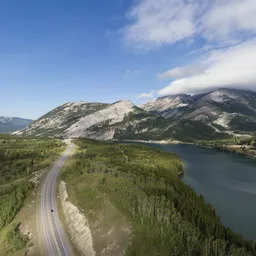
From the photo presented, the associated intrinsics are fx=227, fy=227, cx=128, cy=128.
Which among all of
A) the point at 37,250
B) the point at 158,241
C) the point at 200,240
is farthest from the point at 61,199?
the point at 200,240

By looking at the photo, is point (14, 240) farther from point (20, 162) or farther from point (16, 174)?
point (20, 162)

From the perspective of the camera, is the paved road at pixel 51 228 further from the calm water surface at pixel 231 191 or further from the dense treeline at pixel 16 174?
the calm water surface at pixel 231 191

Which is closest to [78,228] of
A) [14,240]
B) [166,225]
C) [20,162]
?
[14,240]

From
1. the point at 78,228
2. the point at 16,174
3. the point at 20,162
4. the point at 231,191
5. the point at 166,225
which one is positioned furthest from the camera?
the point at 20,162

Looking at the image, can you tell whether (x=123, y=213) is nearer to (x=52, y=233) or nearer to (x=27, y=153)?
(x=52, y=233)

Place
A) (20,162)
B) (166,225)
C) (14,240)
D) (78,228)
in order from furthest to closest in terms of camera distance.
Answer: (20,162) < (78,228) < (14,240) < (166,225)

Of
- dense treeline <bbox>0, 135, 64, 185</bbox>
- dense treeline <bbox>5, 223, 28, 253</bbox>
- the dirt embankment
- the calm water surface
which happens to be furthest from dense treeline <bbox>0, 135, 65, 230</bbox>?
the calm water surface

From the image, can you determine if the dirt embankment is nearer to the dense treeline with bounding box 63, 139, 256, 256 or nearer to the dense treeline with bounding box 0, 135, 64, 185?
the dense treeline with bounding box 63, 139, 256, 256
